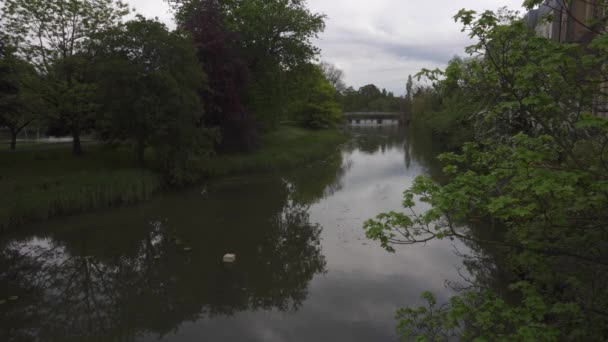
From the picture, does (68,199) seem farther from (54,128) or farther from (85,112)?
(54,128)

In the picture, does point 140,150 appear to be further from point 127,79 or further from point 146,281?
point 146,281

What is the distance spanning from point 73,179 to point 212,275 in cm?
943

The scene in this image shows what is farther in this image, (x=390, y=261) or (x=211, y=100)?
(x=211, y=100)

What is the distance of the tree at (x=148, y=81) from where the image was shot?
17250 mm

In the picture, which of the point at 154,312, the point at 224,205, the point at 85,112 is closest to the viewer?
the point at 154,312

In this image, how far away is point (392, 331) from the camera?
23.9 ft

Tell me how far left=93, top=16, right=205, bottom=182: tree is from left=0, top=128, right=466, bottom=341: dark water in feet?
11.9

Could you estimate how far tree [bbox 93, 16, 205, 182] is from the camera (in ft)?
56.6

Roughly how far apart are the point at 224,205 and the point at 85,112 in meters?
8.56

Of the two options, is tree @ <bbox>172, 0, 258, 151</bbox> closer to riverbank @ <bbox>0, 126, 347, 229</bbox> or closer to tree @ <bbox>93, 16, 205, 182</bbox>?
riverbank @ <bbox>0, 126, 347, 229</bbox>

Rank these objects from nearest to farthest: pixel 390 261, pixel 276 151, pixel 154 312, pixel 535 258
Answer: pixel 535 258, pixel 154 312, pixel 390 261, pixel 276 151

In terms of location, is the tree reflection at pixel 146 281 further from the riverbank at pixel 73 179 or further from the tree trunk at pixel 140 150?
the tree trunk at pixel 140 150

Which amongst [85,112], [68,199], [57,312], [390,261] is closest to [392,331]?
[390,261]

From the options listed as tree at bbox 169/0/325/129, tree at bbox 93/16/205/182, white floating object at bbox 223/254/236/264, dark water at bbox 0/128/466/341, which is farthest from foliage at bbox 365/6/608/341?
tree at bbox 169/0/325/129
